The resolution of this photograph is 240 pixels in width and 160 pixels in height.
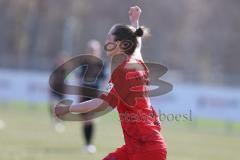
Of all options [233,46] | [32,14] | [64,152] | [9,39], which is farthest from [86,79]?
[32,14]

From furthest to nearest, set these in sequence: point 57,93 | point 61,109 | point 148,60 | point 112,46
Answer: point 148,60 → point 57,93 → point 112,46 → point 61,109

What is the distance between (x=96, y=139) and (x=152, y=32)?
9.14m

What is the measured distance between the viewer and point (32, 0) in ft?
124

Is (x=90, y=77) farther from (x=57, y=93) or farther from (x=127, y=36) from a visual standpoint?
(x=127, y=36)

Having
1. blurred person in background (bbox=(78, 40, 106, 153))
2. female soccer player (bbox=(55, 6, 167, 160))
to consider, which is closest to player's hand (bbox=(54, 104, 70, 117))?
female soccer player (bbox=(55, 6, 167, 160))

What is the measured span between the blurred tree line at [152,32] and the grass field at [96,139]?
100 inches

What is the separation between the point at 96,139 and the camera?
16656mm

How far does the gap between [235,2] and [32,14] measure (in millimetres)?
11419

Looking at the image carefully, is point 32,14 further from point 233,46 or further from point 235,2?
point 233,46

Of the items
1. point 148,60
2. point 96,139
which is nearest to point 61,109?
point 96,139

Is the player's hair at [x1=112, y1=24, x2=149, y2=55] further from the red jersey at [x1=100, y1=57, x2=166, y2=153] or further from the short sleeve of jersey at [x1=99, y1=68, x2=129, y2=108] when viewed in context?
the short sleeve of jersey at [x1=99, y1=68, x2=129, y2=108]

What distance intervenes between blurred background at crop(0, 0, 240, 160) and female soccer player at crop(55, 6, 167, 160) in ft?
17.6

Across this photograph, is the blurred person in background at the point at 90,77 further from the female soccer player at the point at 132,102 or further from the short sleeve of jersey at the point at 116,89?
the short sleeve of jersey at the point at 116,89

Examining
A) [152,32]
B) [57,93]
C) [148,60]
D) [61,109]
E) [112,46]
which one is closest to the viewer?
[61,109]
